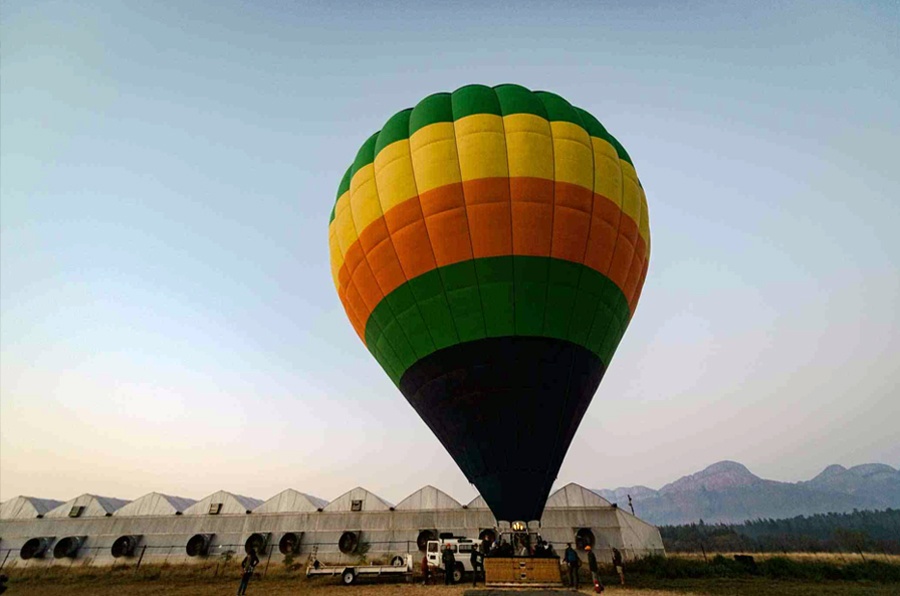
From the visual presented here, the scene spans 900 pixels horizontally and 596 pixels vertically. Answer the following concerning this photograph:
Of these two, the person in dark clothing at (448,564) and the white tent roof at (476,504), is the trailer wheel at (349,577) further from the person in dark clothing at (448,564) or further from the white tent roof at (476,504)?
the white tent roof at (476,504)

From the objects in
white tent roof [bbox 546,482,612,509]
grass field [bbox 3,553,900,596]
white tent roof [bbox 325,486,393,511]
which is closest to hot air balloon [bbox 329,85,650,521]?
grass field [bbox 3,553,900,596]

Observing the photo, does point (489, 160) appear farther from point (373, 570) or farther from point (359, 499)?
point (359, 499)

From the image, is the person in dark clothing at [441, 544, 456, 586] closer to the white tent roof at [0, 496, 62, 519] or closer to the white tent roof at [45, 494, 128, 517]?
the white tent roof at [45, 494, 128, 517]

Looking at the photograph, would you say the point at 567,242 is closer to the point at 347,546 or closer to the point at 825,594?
the point at 825,594

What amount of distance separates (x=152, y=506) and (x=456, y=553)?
2251cm

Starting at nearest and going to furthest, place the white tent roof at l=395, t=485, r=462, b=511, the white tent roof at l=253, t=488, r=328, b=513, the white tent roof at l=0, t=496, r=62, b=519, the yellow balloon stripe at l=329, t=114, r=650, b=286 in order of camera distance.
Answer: the yellow balloon stripe at l=329, t=114, r=650, b=286 → the white tent roof at l=395, t=485, r=462, b=511 → the white tent roof at l=253, t=488, r=328, b=513 → the white tent roof at l=0, t=496, r=62, b=519

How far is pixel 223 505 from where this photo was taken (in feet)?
88.8

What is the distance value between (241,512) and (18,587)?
10142 mm

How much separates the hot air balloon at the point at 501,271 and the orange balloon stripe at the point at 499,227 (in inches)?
1.3

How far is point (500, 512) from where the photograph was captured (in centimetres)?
1020

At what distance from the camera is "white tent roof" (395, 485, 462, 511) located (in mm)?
24859

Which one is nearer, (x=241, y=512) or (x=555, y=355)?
(x=555, y=355)

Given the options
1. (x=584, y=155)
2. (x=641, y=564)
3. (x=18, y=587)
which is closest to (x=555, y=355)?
(x=584, y=155)

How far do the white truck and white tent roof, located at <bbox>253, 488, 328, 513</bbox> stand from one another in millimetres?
11896
